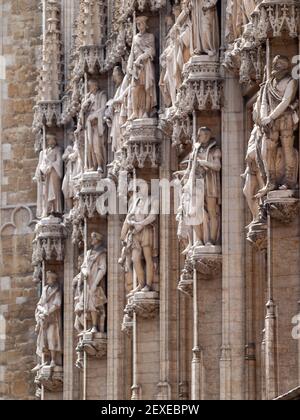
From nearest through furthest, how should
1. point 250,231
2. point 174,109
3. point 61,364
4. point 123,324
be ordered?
point 250,231 < point 174,109 < point 123,324 < point 61,364

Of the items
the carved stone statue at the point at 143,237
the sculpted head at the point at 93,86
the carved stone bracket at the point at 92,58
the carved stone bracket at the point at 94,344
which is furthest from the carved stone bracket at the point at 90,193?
the carved stone statue at the point at 143,237

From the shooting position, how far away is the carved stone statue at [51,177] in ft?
228

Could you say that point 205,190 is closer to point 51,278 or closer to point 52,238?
point 52,238

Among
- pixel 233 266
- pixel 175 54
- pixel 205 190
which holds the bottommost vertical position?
pixel 233 266

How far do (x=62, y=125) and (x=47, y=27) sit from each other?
2.50 metres

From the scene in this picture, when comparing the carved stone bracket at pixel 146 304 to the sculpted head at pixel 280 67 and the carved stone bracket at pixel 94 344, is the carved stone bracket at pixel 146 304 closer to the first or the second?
the carved stone bracket at pixel 94 344

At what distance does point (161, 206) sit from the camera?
189 ft

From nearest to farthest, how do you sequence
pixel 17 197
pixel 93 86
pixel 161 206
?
pixel 161 206 → pixel 93 86 → pixel 17 197

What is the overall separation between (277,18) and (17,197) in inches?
1235

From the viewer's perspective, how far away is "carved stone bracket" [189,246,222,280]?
170 feet

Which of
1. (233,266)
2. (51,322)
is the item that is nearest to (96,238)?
(51,322)
